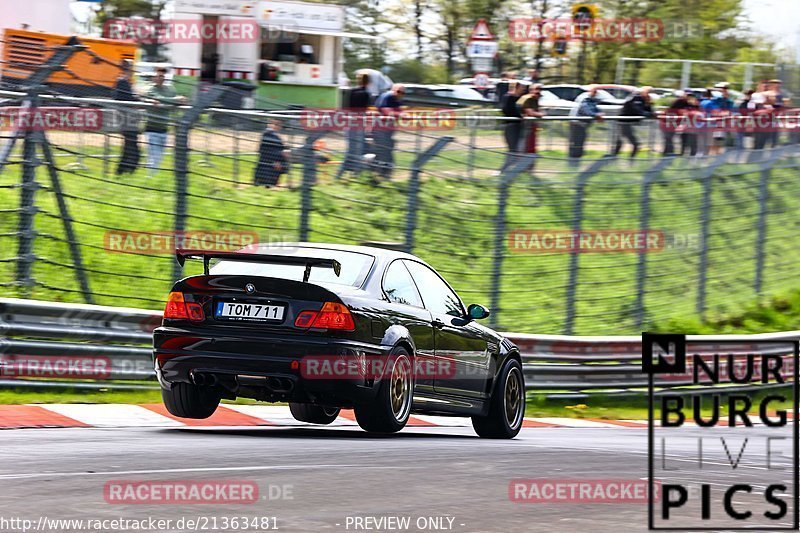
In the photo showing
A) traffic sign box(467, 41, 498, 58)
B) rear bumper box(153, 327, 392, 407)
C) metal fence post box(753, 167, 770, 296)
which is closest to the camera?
rear bumper box(153, 327, 392, 407)

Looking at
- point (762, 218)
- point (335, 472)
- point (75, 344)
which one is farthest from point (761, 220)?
point (335, 472)

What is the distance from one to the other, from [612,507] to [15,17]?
19.3 metres

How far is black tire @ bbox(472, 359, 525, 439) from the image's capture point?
1111 centimetres

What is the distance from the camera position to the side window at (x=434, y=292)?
10.4 meters

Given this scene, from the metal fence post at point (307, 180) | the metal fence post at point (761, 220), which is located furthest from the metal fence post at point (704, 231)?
the metal fence post at point (307, 180)

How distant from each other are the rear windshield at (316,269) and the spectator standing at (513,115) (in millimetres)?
8631

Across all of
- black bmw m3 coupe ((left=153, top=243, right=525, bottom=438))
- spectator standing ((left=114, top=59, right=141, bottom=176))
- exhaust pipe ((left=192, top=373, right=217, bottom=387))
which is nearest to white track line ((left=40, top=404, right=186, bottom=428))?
black bmw m3 coupe ((left=153, top=243, right=525, bottom=438))

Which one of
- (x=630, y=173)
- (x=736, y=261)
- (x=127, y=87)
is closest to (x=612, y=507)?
(x=127, y=87)

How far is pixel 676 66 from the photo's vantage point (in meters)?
42.4

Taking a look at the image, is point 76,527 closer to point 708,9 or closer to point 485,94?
point 485,94

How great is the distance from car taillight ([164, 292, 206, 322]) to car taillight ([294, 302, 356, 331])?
2.27 ft

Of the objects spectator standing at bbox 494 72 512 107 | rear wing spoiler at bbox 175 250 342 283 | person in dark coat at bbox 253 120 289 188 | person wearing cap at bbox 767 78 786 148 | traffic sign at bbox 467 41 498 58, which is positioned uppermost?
traffic sign at bbox 467 41 498 58

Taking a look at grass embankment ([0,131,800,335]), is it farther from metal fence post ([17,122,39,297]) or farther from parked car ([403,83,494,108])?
parked car ([403,83,494,108])

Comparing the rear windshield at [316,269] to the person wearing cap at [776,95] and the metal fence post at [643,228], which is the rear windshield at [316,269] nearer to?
the metal fence post at [643,228]
